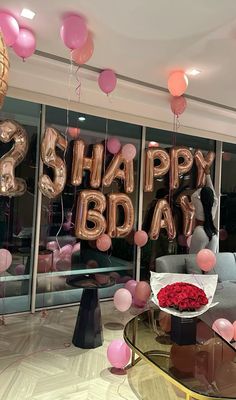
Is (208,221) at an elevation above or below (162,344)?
above

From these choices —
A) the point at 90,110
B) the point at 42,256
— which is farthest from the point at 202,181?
the point at 42,256

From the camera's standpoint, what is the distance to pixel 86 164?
3852 millimetres

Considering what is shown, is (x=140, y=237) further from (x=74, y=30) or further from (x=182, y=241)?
(x=74, y=30)

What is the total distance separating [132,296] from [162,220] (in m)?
1.19

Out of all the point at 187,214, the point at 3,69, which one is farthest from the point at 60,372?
the point at 187,214

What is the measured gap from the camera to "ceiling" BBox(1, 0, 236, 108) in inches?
92.5

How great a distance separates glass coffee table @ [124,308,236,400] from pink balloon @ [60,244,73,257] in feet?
6.06

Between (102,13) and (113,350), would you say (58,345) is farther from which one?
(102,13)

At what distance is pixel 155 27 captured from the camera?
2615 mm

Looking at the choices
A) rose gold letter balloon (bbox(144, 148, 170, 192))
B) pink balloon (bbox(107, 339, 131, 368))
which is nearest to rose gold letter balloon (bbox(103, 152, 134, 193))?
rose gold letter balloon (bbox(144, 148, 170, 192))

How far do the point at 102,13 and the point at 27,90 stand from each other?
1458 mm

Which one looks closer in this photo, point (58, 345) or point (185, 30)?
point (185, 30)

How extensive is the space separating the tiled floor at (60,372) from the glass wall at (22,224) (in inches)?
22.6

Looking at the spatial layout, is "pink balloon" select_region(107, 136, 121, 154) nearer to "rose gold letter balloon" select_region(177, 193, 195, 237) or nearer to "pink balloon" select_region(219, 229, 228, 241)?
Answer: "rose gold letter balloon" select_region(177, 193, 195, 237)
